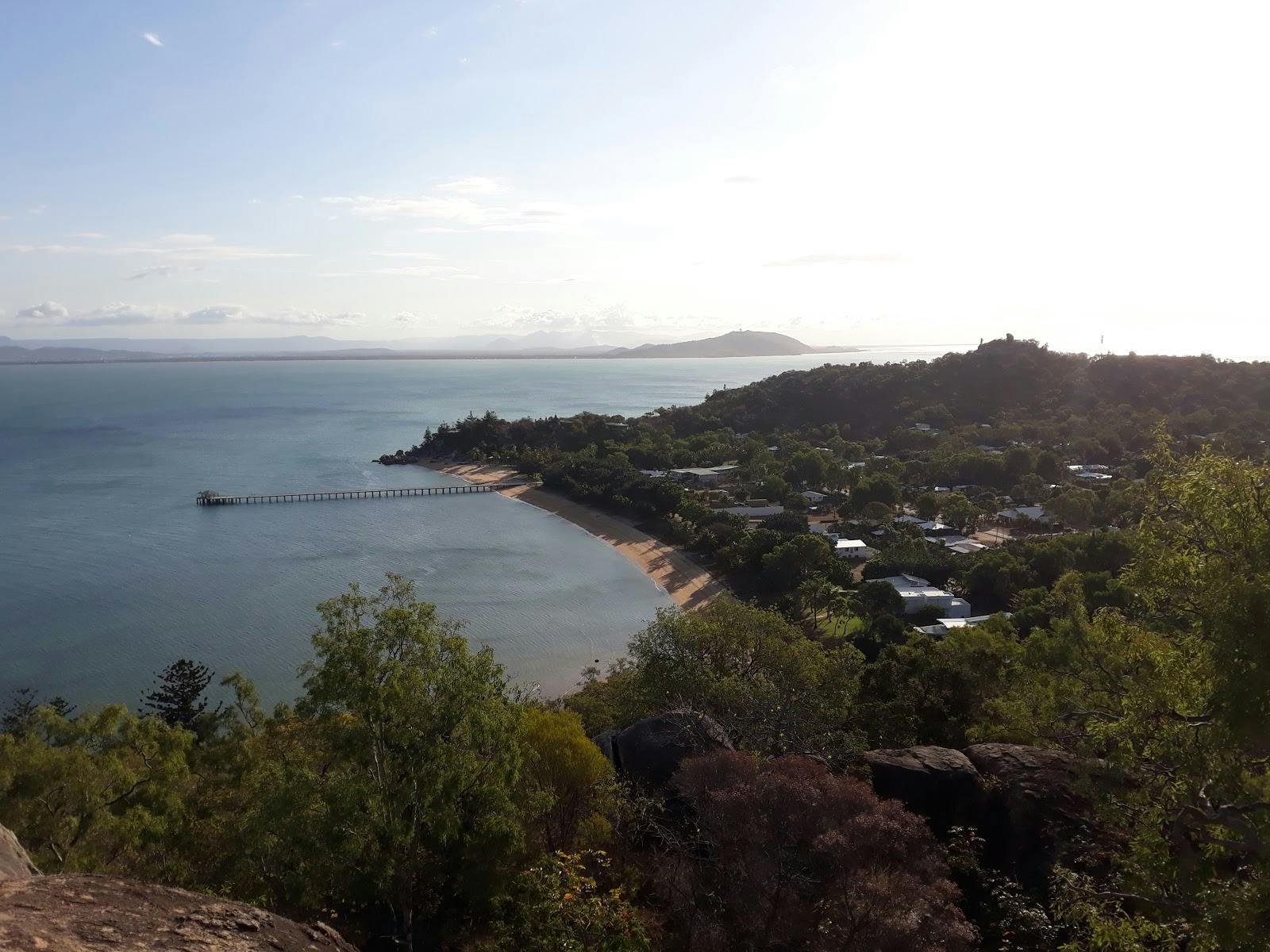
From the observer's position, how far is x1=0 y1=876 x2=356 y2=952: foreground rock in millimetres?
4434

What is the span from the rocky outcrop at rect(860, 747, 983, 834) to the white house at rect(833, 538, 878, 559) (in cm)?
2538

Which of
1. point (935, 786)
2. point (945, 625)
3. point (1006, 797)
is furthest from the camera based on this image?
point (945, 625)

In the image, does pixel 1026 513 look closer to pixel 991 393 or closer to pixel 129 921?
pixel 129 921

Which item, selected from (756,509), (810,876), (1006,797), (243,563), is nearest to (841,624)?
(1006,797)

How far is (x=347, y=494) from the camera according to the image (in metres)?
55.5

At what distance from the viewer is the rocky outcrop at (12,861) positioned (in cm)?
578

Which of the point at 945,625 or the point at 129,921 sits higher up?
the point at 129,921

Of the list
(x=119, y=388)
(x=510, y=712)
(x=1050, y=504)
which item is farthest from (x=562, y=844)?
(x=119, y=388)

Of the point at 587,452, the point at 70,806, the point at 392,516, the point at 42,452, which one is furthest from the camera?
the point at 42,452

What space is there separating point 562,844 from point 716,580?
2611 cm

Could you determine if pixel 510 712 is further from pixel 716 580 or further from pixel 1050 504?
pixel 1050 504

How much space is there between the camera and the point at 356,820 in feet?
25.3

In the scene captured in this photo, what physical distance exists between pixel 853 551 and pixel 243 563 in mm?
27330

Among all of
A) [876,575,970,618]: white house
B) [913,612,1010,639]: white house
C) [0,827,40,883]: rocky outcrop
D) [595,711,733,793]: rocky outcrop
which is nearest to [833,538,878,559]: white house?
[876,575,970,618]: white house
